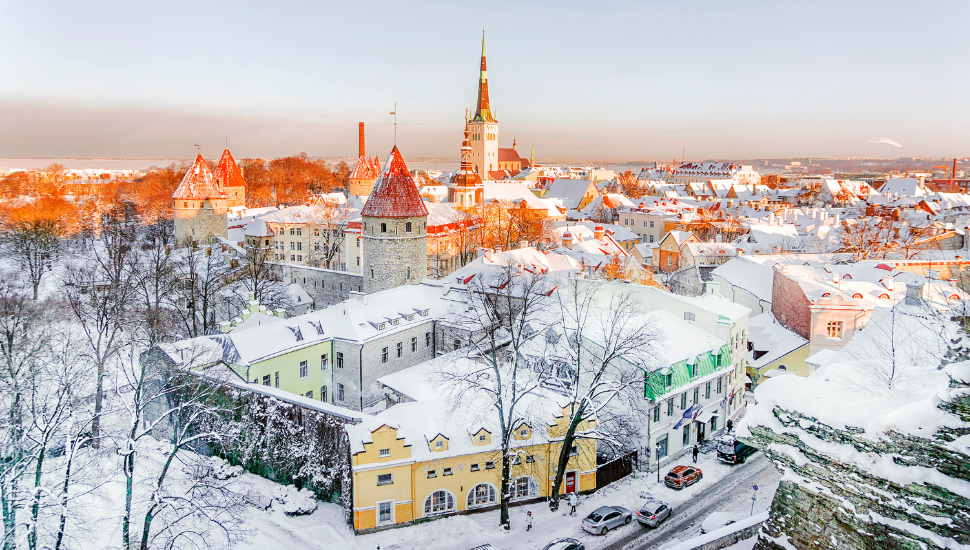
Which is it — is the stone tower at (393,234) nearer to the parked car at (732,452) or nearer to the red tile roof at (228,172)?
the parked car at (732,452)

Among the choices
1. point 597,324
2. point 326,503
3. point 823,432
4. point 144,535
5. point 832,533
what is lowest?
point 326,503

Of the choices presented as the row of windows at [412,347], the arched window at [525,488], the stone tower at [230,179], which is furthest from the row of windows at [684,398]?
the stone tower at [230,179]

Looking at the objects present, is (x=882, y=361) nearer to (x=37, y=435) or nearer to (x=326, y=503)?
(x=326, y=503)

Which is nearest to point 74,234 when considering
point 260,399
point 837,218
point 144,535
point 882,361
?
point 260,399

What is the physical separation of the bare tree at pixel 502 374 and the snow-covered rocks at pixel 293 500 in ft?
17.1

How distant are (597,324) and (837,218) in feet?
162

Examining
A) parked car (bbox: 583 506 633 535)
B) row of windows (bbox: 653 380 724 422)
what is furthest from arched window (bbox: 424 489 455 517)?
row of windows (bbox: 653 380 724 422)

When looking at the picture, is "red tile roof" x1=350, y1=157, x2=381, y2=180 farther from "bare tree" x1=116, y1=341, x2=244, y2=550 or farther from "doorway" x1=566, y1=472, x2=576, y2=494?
"doorway" x1=566, y1=472, x2=576, y2=494

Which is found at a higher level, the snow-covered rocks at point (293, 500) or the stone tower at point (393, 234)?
the stone tower at point (393, 234)

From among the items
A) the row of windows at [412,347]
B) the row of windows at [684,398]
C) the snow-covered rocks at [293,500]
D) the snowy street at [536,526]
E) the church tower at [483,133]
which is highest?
the church tower at [483,133]

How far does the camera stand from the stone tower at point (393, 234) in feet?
119

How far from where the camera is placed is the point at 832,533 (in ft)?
22.0

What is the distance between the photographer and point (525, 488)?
67.7ft

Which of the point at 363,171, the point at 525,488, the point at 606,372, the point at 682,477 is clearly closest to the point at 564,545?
the point at 525,488
